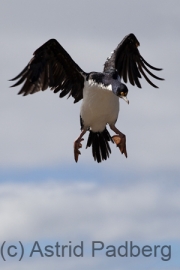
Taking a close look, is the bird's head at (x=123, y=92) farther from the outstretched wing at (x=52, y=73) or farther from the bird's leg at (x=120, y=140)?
the outstretched wing at (x=52, y=73)

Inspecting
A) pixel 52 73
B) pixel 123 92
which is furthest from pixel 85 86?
pixel 123 92

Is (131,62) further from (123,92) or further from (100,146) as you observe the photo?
(123,92)

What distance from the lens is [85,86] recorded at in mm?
21406

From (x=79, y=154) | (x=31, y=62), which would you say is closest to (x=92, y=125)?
(x=79, y=154)

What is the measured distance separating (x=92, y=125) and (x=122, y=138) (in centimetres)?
79

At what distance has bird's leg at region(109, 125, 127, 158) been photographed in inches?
833

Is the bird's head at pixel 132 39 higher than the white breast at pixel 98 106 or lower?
higher

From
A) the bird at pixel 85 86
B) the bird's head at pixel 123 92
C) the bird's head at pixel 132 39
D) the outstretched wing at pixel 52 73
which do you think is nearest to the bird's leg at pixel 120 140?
the bird at pixel 85 86

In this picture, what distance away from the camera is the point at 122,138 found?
2127 cm

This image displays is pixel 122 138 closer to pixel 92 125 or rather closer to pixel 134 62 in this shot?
pixel 92 125

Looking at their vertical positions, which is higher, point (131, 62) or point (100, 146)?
point (131, 62)

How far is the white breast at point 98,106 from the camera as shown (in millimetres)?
20391

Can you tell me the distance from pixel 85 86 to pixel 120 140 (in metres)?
1.52

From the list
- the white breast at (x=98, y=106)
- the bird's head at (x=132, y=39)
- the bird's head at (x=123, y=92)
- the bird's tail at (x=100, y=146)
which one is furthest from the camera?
the bird's head at (x=132, y=39)
